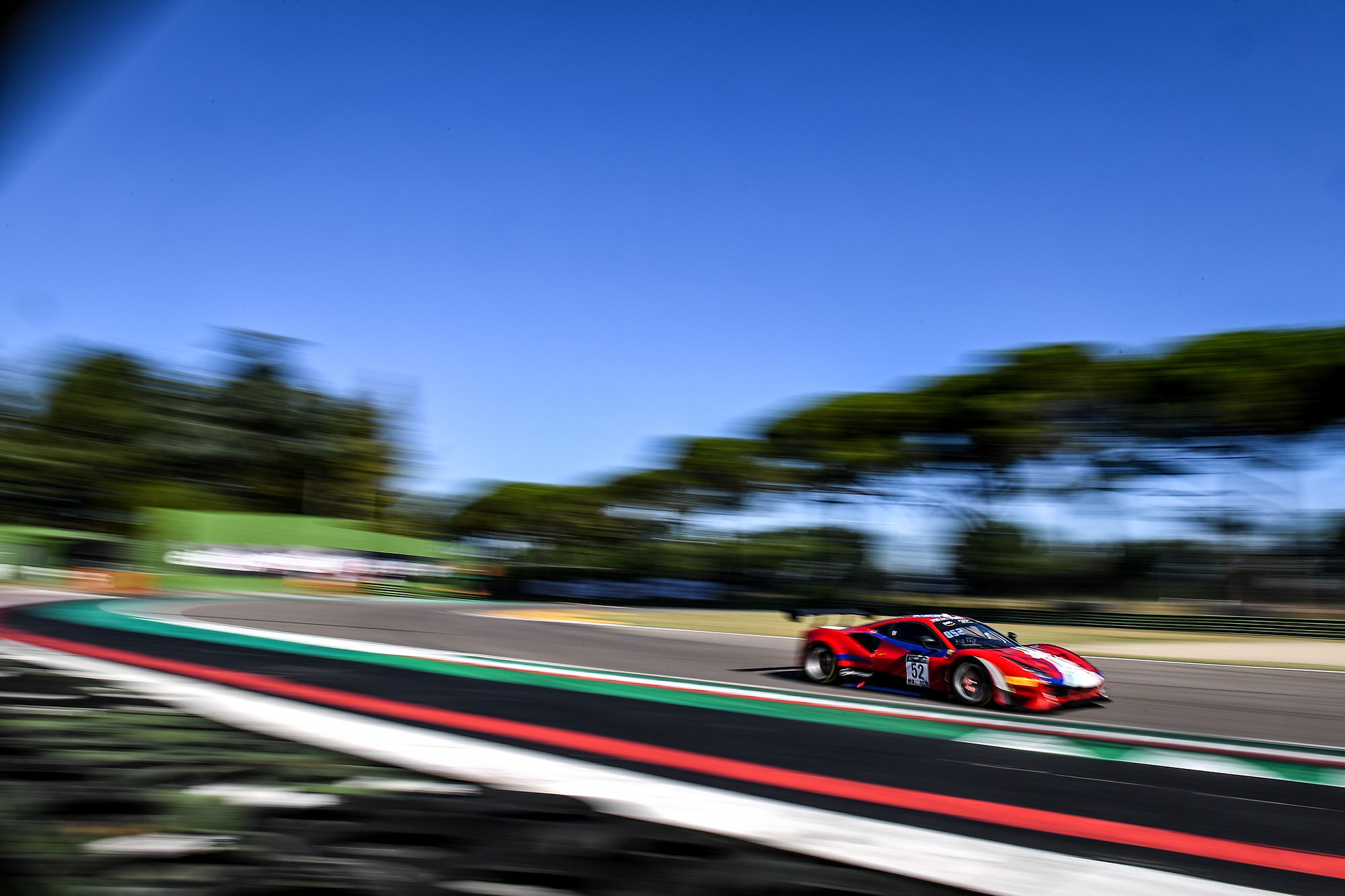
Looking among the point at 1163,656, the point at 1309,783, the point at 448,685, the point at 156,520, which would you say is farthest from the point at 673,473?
the point at 1309,783

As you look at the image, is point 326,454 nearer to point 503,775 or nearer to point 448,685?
point 448,685

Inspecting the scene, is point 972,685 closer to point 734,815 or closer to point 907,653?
point 907,653

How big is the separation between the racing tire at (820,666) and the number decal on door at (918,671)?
3.50 ft

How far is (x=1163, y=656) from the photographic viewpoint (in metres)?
17.5

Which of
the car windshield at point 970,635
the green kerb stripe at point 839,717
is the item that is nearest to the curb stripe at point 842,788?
the green kerb stripe at point 839,717

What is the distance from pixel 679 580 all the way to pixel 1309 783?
4860 cm

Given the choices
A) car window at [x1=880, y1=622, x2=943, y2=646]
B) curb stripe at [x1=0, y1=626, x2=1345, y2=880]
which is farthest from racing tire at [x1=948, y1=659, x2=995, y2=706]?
curb stripe at [x1=0, y1=626, x2=1345, y2=880]

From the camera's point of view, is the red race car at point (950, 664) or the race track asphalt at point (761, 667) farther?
the red race car at point (950, 664)

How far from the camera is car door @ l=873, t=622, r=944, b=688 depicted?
10.3 m

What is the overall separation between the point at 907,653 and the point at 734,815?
6.04 m

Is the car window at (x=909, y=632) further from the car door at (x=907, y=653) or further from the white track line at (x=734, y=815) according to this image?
the white track line at (x=734, y=815)

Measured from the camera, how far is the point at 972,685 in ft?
31.8

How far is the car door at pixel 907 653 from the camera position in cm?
1026

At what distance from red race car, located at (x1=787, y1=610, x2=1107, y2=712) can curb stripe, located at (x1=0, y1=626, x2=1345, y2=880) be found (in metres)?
4.16
